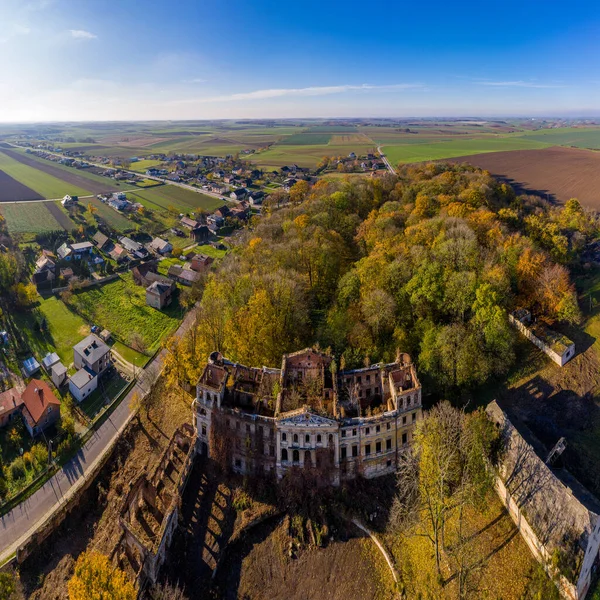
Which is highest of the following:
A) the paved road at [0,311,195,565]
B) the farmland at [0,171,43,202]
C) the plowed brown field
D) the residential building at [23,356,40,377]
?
the plowed brown field

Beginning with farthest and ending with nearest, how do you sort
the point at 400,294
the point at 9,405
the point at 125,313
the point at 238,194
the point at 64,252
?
the point at 238,194
the point at 64,252
the point at 125,313
the point at 400,294
the point at 9,405

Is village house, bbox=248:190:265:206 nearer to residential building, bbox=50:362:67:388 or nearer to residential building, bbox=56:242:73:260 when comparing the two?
residential building, bbox=56:242:73:260

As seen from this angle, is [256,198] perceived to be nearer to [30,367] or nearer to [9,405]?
[30,367]

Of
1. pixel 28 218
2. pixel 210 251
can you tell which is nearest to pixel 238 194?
pixel 210 251

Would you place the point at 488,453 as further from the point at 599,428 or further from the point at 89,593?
the point at 89,593

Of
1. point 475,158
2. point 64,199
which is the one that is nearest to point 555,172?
point 475,158

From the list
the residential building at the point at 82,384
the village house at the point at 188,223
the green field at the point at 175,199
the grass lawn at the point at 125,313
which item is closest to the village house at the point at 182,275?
the grass lawn at the point at 125,313

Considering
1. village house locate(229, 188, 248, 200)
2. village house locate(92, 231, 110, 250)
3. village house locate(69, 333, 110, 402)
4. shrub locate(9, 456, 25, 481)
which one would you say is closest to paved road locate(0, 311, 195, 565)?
shrub locate(9, 456, 25, 481)
